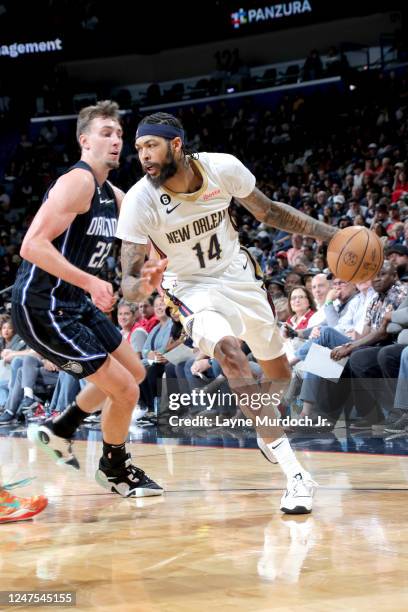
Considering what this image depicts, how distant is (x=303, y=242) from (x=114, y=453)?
8.59 meters

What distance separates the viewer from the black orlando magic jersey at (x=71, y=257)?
4469 mm

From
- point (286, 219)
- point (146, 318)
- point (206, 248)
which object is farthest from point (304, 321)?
point (206, 248)

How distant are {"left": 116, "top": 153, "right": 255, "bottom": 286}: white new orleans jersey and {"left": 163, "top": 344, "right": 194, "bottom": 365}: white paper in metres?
3.92

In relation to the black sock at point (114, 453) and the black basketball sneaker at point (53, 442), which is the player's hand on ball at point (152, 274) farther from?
the black basketball sneaker at point (53, 442)

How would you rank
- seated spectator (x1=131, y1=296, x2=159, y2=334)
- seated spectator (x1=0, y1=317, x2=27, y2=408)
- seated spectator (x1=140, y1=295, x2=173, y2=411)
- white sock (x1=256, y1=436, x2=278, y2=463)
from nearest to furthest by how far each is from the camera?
white sock (x1=256, y1=436, x2=278, y2=463)
seated spectator (x1=140, y1=295, x2=173, y2=411)
seated spectator (x1=131, y1=296, x2=159, y2=334)
seated spectator (x1=0, y1=317, x2=27, y2=408)

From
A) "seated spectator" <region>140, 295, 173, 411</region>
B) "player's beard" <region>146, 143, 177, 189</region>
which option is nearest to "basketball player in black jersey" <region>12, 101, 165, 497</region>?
"player's beard" <region>146, 143, 177, 189</region>

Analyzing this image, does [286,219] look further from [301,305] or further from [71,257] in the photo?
[301,305]

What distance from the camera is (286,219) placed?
4875 mm

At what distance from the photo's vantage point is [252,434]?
7992 mm

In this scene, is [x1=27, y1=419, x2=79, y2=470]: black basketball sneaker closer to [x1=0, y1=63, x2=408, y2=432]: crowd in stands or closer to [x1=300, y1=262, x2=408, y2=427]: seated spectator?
[x1=0, y1=63, x2=408, y2=432]: crowd in stands

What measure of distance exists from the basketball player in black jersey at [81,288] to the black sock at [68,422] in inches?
5.1

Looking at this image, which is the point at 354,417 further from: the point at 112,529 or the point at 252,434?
the point at 112,529

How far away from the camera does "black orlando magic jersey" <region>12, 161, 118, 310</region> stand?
14.7 ft

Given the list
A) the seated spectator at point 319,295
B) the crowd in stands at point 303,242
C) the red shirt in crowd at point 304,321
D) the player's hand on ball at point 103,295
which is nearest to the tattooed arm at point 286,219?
the crowd in stands at point 303,242
